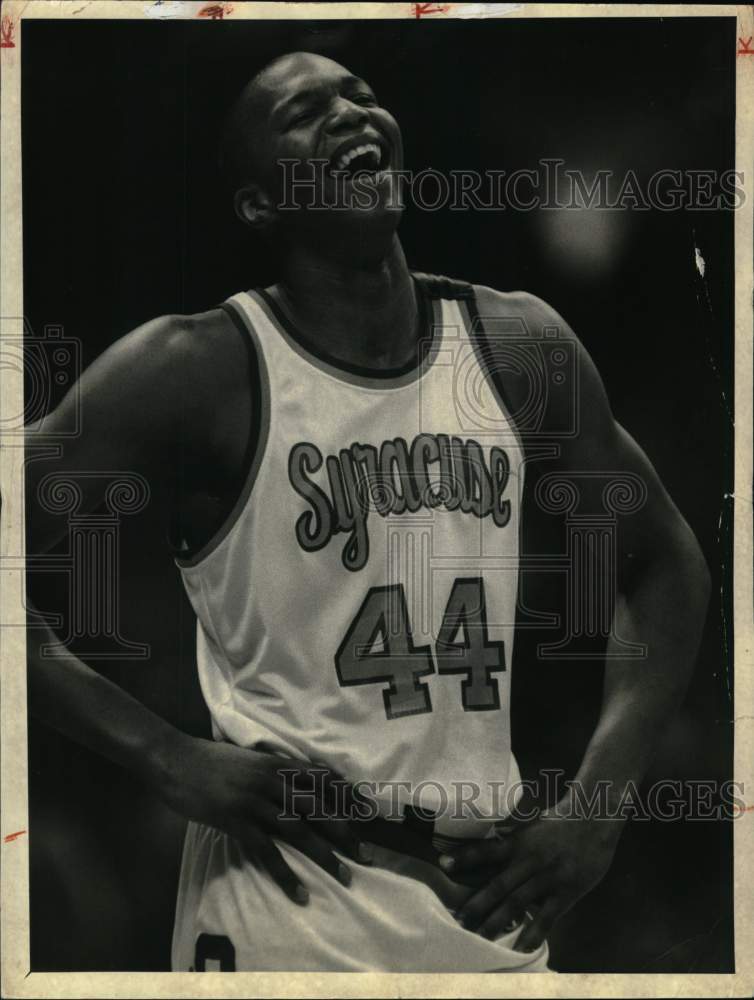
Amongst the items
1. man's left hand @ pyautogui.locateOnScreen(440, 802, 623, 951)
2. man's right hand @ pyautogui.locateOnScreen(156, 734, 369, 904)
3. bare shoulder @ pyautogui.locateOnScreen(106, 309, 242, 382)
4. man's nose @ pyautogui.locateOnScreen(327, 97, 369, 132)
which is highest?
man's nose @ pyautogui.locateOnScreen(327, 97, 369, 132)

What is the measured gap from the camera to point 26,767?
2543 millimetres

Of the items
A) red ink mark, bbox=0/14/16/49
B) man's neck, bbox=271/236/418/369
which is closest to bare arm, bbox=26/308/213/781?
man's neck, bbox=271/236/418/369

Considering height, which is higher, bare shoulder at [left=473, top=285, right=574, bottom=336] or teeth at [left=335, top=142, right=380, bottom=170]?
teeth at [left=335, top=142, right=380, bottom=170]

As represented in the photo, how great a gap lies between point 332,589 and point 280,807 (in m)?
0.47

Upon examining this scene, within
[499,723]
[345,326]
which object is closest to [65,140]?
[345,326]

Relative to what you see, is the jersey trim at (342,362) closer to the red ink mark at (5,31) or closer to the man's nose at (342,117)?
the man's nose at (342,117)

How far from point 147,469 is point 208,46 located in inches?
36.2

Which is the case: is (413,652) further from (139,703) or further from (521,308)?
(521,308)

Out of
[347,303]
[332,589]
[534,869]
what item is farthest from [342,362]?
[534,869]

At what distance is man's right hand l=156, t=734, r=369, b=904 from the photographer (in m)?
2.45

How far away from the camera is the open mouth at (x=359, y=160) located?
2.48 metres

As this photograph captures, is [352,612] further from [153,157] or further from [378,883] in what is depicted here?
[153,157]

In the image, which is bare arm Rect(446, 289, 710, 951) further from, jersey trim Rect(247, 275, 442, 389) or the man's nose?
the man's nose

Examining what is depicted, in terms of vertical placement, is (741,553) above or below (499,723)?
above
